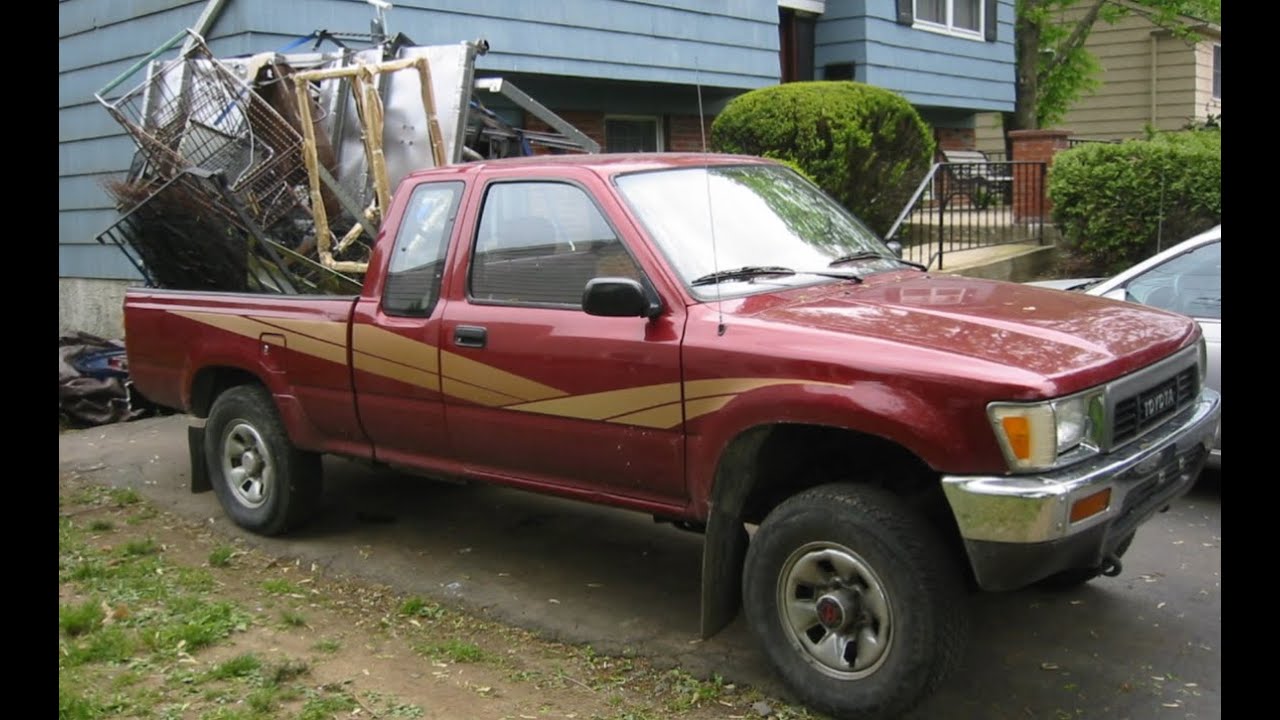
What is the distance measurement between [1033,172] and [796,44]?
4092 millimetres

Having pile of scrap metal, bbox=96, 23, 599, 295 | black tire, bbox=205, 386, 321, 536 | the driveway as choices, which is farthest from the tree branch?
black tire, bbox=205, 386, 321, 536

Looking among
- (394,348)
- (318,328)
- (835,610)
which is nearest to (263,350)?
(318,328)

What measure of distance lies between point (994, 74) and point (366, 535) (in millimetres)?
15283

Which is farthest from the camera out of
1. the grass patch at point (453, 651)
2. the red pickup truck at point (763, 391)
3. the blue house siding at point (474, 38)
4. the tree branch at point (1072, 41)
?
the tree branch at point (1072, 41)

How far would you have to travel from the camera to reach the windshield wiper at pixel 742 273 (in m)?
4.62

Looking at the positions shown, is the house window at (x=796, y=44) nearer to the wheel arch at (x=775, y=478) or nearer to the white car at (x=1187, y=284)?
the white car at (x=1187, y=284)

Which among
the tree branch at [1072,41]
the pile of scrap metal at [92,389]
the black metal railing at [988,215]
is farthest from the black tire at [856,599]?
the tree branch at [1072,41]

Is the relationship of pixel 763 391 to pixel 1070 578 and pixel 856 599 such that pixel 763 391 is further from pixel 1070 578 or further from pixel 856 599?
pixel 1070 578

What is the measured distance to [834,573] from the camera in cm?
408

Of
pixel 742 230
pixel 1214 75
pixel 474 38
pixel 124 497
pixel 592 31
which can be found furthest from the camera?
pixel 1214 75

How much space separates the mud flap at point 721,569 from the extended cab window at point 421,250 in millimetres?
1749

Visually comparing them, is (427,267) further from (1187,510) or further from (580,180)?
(1187,510)

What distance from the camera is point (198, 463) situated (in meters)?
6.85

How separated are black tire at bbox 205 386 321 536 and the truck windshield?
2.45 metres
